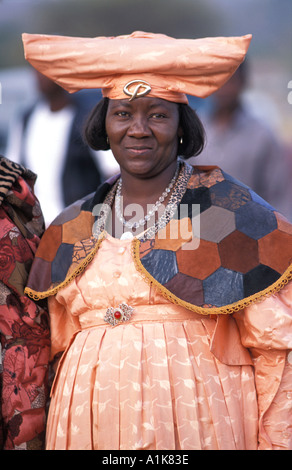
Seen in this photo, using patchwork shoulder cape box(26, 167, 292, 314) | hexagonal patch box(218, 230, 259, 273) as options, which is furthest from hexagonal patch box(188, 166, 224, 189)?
hexagonal patch box(218, 230, 259, 273)

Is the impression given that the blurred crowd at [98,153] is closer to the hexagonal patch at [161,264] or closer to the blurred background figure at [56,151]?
the blurred background figure at [56,151]

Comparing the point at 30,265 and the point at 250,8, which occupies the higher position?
the point at 250,8

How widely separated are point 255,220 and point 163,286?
46 cm

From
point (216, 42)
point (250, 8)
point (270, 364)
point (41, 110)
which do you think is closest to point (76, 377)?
point (270, 364)

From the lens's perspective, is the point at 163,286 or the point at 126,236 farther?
the point at 126,236

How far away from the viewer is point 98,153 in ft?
17.5

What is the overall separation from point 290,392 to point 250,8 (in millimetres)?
3457

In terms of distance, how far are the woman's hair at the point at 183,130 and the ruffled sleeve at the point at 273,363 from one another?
78cm

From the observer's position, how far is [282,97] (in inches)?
211

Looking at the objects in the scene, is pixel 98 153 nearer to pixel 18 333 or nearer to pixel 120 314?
pixel 18 333

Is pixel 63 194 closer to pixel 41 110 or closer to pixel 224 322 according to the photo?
pixel 41 110

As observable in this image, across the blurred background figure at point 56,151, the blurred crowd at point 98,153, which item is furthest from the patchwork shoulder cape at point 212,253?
the blurred background figure at point 56,151

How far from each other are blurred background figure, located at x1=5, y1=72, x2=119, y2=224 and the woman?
2006mm

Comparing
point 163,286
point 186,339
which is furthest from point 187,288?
point 186,339
